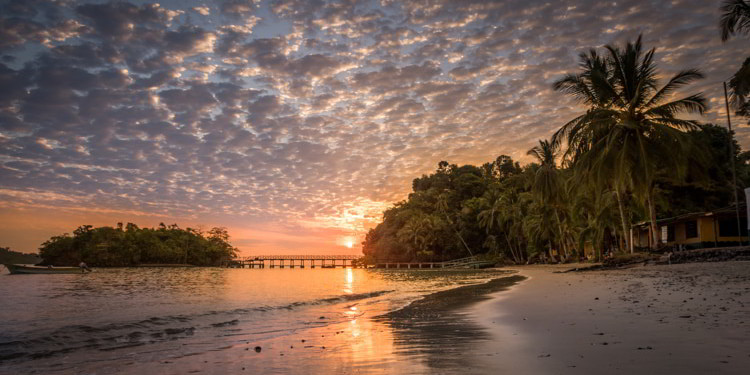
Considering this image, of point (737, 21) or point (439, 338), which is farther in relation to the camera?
point (737, 21)

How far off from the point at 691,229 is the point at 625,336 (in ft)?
105

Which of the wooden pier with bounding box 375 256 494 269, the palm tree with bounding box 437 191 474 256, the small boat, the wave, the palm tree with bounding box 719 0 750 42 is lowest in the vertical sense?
the wooden pier with bounding box 375 256 494 269

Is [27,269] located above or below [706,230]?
below

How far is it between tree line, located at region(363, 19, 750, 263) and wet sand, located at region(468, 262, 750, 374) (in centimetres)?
1271

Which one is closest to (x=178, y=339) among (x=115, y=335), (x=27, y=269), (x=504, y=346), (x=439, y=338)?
(x=115, y=335)

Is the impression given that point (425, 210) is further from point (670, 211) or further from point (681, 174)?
point (681, 174)

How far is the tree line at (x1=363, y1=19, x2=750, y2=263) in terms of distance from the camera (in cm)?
1973

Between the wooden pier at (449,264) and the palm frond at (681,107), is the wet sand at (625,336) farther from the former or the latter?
→ the wooden pier at (449,264)

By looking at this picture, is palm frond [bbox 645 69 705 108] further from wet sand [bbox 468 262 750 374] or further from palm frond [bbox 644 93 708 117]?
wet sand [bbox 468 262 750 374]

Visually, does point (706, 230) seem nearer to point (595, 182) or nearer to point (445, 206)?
point (595, 182)

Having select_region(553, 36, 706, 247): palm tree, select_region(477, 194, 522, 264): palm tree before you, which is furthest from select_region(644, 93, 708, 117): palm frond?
select_region(477, 194, 522, 264): palm tree

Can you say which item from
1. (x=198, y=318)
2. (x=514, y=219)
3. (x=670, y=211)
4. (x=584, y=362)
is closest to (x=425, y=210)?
(x=514, y=219)

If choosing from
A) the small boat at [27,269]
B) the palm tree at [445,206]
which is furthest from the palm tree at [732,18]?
the small boat at [27,269]

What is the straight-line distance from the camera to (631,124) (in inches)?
776
